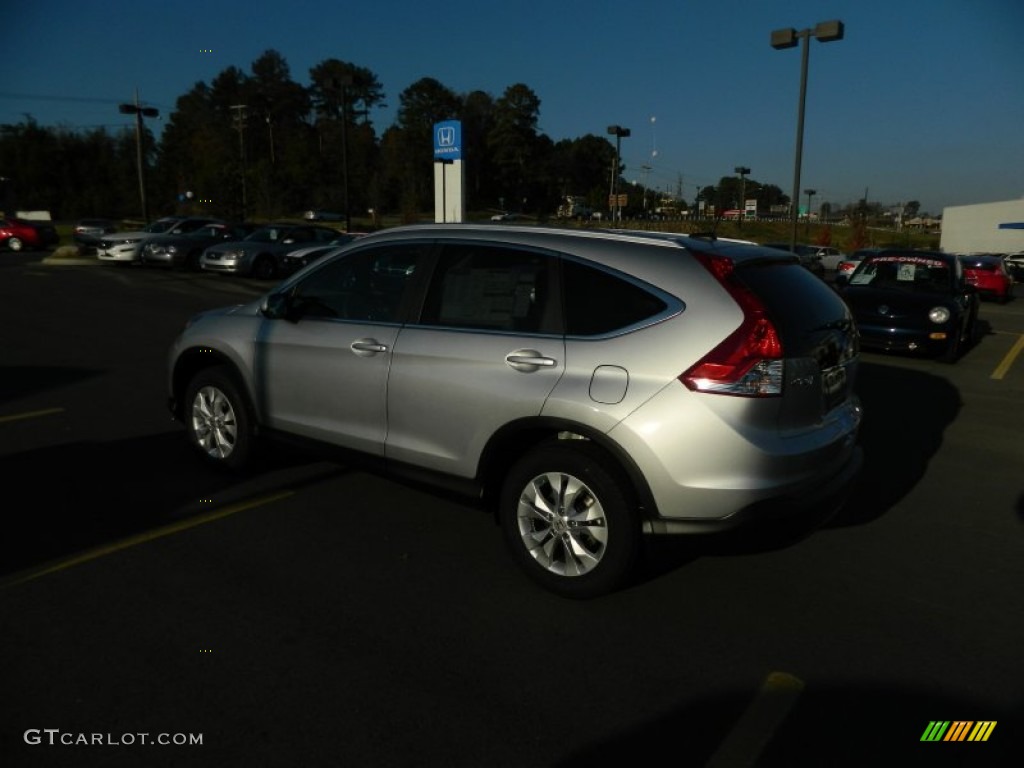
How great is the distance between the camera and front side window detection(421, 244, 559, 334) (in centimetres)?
374

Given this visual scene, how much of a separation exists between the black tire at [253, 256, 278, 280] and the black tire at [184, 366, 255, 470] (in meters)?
16.7

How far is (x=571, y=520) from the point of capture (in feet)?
11.7

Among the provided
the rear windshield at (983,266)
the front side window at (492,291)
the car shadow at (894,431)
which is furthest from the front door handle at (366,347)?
the rear windshield at (983,266)

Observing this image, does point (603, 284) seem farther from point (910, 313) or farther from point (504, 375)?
point (910, 313)

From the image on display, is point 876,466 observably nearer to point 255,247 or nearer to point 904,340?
point 904,340

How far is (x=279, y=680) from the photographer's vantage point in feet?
9.70

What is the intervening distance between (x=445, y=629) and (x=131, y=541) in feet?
6.47

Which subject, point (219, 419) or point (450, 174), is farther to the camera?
point (450, 174)

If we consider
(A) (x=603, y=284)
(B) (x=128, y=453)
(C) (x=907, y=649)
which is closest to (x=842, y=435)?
(C) (x=907, y=649)

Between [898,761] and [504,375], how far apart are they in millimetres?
2155

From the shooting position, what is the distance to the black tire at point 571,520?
343 cm

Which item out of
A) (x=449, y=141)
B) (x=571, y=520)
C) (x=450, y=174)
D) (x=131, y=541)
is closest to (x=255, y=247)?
(x=450, y=174)

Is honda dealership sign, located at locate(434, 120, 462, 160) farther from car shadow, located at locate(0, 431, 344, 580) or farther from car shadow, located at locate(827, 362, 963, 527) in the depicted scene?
car shadow, located at locate(0, 431, 344, 580)

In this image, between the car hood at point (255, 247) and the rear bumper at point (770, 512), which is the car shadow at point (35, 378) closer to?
the rear bumper at point (770, 512)
